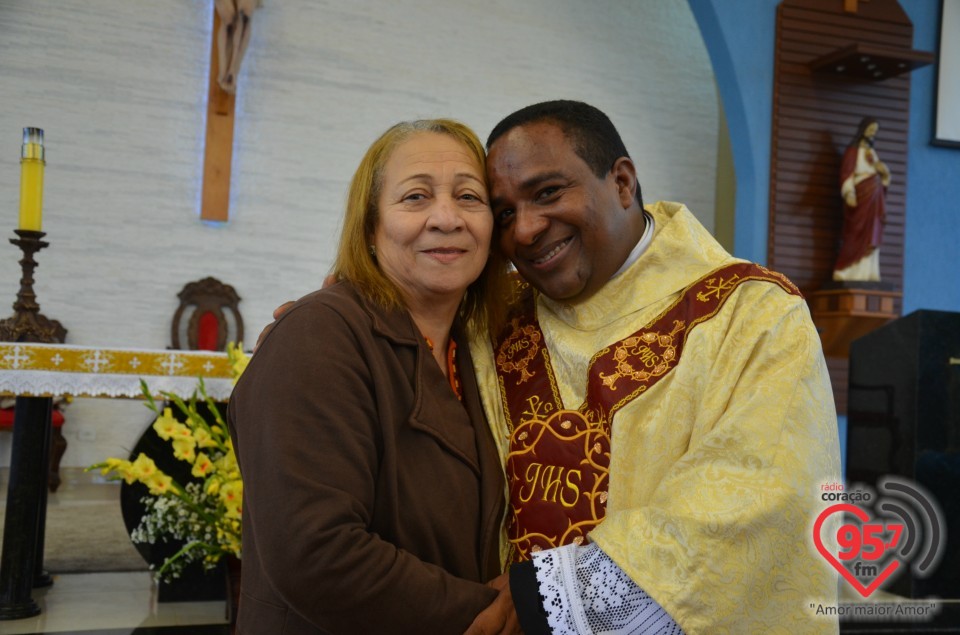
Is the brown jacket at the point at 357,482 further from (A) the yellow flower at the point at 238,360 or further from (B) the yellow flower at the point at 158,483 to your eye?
(B) the yellow flower at the point at 158,483

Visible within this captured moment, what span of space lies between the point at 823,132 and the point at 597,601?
6674 millimetres

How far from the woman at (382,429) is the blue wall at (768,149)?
227 inches

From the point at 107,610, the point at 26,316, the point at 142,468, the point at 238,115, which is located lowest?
the point at 107,610

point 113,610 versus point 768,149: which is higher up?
point 768,149

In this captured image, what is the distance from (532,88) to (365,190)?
6766 millimetres

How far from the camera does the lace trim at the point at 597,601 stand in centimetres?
141

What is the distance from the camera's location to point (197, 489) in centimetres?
333

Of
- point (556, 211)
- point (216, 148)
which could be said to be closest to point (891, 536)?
point (556, 211)

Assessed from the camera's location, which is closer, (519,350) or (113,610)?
(519,350)

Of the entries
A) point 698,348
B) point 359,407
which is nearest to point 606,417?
point 698,348

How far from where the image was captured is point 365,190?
5.89 feet

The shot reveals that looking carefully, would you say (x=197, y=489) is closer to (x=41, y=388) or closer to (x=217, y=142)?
(x=41, y=388)

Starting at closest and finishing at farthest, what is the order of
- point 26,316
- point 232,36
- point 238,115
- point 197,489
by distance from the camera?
point 197,489 < point 26,316 < point 232,36 < point 238,115

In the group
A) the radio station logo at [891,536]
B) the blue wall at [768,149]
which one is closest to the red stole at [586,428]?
the radio station logo at [891,536]
